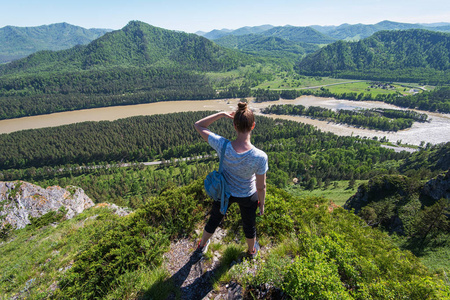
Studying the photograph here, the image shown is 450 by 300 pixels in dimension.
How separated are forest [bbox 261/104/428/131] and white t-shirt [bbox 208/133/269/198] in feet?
494

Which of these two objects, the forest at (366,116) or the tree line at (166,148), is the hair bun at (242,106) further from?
the forest at (366,116)

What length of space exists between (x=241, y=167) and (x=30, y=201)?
1514 inches

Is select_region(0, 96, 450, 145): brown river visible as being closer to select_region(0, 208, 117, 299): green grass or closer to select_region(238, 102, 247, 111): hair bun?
select_region(0, 208, 117, 299): green grass

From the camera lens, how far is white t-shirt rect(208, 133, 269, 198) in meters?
5.12

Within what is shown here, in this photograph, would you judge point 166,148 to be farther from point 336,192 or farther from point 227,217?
point 227,217

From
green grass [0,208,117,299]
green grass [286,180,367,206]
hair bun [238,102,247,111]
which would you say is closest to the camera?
hair bun [238,102,247,111]

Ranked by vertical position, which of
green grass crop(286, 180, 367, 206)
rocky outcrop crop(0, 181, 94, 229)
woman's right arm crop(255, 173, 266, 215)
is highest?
woman's right arm crop(255, 173, 266, 215)

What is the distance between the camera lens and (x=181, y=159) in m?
96.7

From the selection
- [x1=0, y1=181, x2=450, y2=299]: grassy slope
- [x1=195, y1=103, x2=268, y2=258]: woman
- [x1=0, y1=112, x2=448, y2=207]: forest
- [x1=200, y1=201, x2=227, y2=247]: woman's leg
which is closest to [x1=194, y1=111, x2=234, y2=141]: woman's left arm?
[x1=195, y1=103, x2=268, y2=258]: woman

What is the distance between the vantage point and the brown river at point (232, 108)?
116500mm

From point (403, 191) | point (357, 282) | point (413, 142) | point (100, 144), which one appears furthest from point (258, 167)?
point (413, 142)

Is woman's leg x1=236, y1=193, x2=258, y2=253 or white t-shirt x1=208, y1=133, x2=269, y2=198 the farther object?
woman's leg x1=236, y1=193, x2=258, y2=253

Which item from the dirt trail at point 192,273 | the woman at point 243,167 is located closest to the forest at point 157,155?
the dirt trail at point 192,273

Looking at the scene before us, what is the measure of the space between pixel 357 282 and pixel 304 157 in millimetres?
91558
